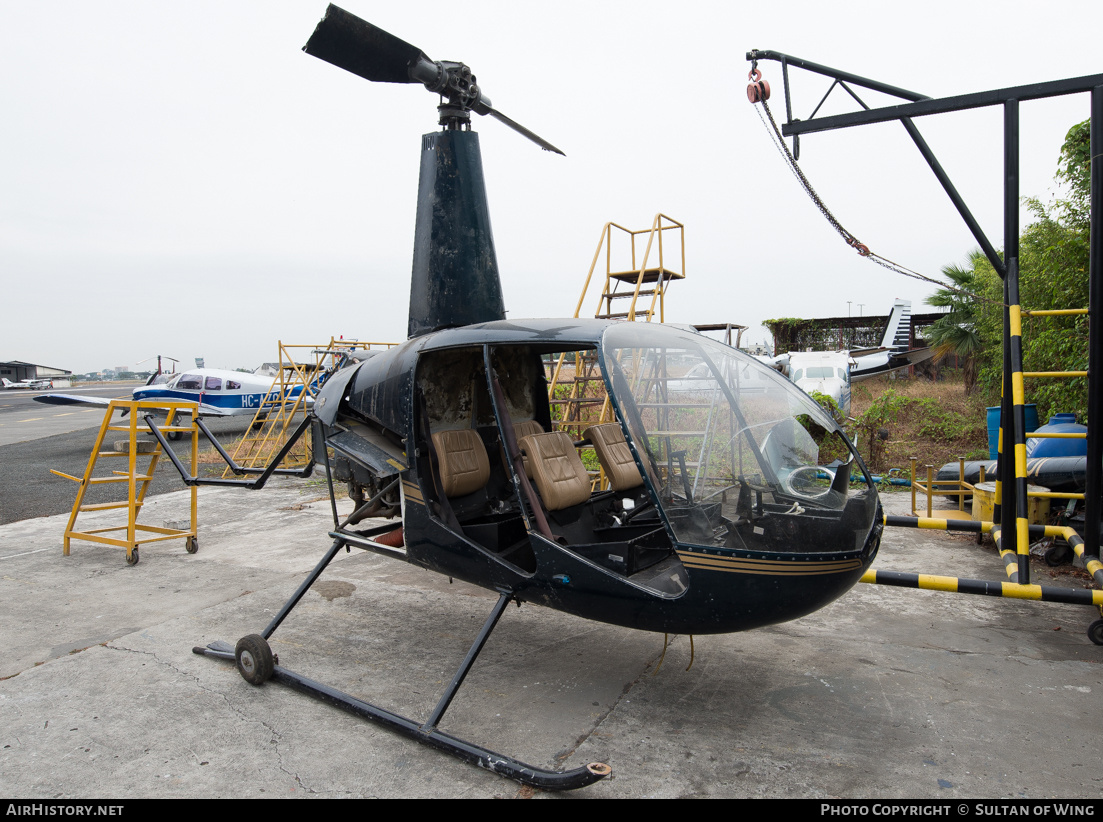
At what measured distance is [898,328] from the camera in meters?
26.7

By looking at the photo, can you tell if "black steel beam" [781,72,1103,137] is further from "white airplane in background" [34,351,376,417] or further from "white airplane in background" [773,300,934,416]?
"white airplane in background" [34,351,376,417]

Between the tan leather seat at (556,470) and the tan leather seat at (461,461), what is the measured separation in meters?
0.57

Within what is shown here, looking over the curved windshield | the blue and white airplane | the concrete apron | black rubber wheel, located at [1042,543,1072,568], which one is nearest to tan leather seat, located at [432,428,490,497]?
the concrete apron

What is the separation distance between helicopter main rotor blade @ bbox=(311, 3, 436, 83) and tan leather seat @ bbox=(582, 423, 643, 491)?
265 cm

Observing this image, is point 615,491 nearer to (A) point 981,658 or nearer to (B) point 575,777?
(B) point 575,777

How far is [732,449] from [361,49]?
3300 millimetres

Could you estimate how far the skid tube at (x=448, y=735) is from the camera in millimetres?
2742

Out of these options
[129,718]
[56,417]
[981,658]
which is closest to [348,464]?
[129,718]

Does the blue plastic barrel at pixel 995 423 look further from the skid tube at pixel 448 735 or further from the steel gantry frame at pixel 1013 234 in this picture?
the skid tube at pixel 448 735

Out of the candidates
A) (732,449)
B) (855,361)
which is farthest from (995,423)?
(855,361)

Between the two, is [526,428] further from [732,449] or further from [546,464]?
[732,449]

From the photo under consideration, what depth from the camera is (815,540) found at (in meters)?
2.96

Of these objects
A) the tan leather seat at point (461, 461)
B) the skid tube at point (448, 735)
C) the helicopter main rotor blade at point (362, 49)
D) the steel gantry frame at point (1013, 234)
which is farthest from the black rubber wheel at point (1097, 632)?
the helicopter main rotor blade at point (362, 49)

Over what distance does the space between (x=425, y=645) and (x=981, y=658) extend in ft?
11.5
